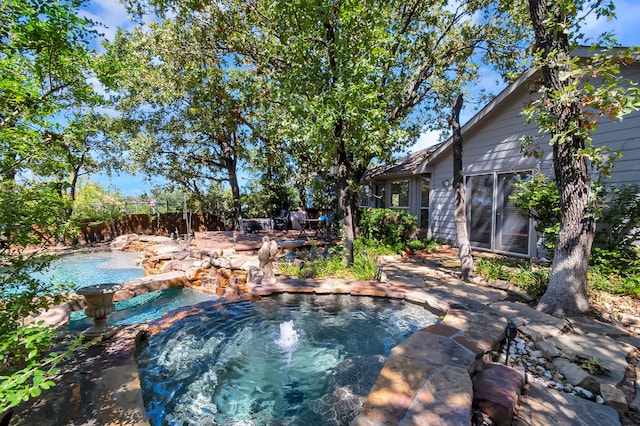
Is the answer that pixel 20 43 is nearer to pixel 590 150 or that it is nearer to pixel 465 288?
pixel 590 150

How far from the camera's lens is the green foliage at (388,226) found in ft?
28.5

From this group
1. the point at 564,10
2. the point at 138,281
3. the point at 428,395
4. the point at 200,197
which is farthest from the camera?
the point at 200,197

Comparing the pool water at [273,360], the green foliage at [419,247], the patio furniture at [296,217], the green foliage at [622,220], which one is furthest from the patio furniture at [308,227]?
the green foliage at [622,220]

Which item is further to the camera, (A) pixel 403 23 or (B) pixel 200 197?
(B) pixel 200 197

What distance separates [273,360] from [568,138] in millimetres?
4519

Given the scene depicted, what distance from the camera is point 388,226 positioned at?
8.83 metres

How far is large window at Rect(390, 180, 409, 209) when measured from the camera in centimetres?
1124

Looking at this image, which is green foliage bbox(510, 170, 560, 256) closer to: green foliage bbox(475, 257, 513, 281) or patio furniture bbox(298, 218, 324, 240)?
green foliage bbox(475, 257, 513, 281)

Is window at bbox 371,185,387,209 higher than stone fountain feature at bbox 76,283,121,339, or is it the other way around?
window at bbox 371,185,387,209

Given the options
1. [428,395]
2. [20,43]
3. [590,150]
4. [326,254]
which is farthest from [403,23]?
[428,395]

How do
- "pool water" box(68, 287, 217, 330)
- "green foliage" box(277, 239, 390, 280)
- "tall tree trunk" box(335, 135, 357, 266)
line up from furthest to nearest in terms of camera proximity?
"tall tree trunk" box(335, 135, 357, 266), "green foliage" box(277, 239, 390, 280), "pool water" box(68, 287, 217, 330)

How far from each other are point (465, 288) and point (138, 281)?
6883 millimetres

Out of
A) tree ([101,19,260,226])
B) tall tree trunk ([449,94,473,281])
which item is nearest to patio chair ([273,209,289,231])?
tree ([101,19,260,226])

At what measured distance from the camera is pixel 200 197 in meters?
17.3
